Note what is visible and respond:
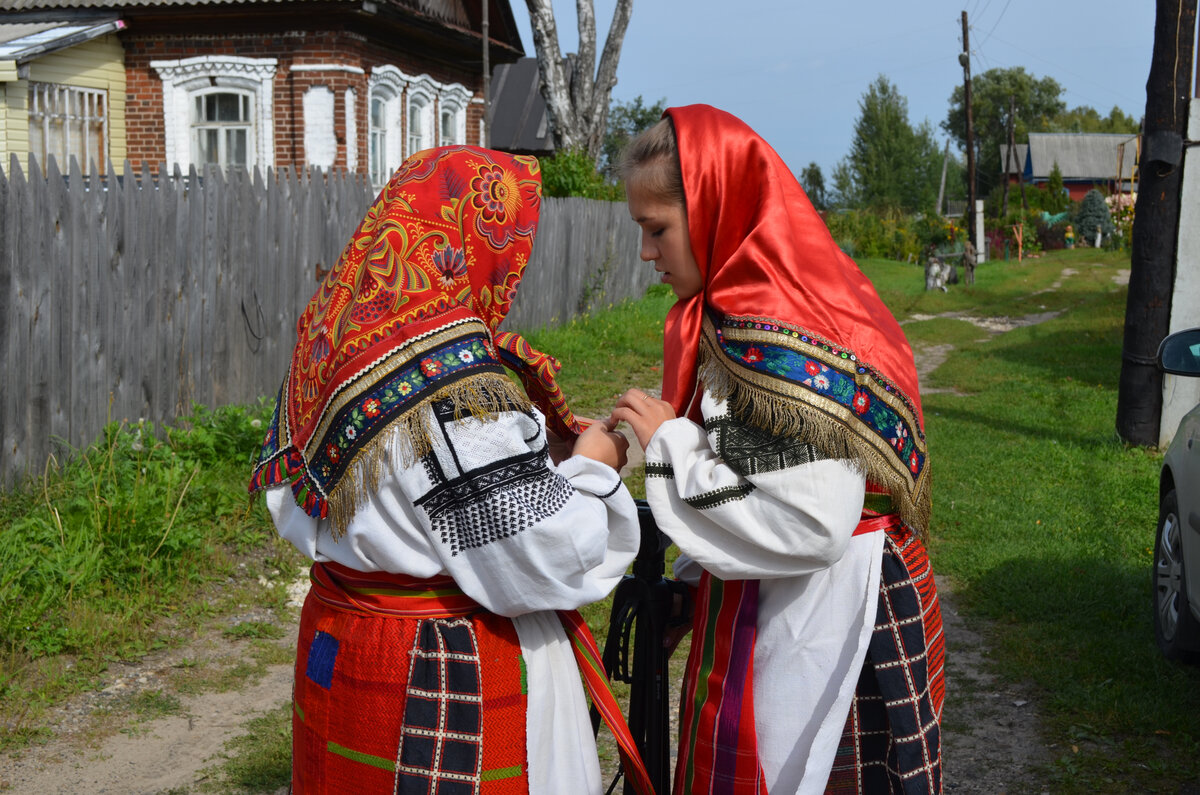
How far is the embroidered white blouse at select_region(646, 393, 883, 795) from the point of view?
77.5 inches

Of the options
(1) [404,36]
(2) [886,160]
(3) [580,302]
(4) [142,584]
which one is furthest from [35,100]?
(2) [886,160]

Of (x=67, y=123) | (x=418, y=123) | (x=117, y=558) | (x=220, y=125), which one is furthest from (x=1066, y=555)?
(x=418, y=123)

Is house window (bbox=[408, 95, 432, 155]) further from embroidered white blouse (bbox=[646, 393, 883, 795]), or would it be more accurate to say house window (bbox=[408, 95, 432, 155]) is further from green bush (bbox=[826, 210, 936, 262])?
green bush (bbox=[826, 210, 936, 262])

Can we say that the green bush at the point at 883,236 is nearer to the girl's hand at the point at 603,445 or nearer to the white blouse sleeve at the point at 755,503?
the girl's hand at the point at 603,445

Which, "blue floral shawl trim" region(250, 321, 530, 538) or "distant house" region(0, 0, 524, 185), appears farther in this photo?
"distant house" region(0, 0, 524, 185)

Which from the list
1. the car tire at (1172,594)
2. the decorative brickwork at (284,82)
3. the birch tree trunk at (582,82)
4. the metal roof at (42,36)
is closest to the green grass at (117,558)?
the car tire at (1172,594)

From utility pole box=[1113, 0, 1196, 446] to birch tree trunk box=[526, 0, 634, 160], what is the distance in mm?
12643

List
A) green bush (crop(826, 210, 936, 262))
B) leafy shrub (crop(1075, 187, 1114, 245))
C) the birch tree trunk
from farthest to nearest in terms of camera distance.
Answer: leafy shrub (crop(1075, 187, 1114, 245))
green bush (crop(826, 210, 936, 262))
the birch tree trunk

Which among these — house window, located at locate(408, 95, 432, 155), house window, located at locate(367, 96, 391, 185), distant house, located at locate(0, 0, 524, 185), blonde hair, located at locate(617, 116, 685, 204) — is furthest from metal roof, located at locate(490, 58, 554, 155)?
blonde hair, located at locate(617, 116, 685, 204)

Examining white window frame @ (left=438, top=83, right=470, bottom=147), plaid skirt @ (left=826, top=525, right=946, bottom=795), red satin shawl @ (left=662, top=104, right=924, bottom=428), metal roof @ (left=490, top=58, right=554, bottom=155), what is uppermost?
metal roof @ (left=490, top=58, right=554, bottom=155)

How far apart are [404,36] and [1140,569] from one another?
13732 mm

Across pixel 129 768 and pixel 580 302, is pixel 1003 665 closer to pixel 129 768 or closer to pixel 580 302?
pixel 129 768

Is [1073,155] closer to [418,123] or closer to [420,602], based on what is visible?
[418,123]

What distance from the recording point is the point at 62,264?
5.66 metres
